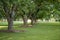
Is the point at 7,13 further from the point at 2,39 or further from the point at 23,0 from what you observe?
the point at 2,39

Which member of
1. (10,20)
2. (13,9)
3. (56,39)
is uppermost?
(13,9)

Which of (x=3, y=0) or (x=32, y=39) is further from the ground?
(x=3, y=0)

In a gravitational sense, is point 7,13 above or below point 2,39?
above

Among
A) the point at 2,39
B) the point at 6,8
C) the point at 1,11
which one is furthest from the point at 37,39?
the point at 1,11

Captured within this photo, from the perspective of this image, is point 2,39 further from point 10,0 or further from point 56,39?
point 56,39

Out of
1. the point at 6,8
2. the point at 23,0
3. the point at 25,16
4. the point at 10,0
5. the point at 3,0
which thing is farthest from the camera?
the point at 25,16

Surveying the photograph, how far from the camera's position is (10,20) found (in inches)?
859

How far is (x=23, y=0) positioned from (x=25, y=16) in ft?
45.6

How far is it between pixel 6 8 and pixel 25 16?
12.6 metres

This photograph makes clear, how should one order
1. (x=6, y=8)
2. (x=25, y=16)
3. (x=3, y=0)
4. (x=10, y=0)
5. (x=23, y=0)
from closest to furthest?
(x=10, y=0)
(x=3, y=0)
(x=23, y=0)
(x=6, y=8)
(x=25, y=16)

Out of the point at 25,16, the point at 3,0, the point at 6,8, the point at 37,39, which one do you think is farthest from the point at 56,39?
the point at 25,16

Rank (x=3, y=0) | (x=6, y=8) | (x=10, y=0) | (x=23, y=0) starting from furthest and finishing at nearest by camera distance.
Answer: (x=6, y=8)
(x=23, y=0)
(x=3, y=0)
(x=10, y=0)

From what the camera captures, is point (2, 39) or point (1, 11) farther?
point (1, 11)

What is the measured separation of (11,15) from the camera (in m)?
21.6
